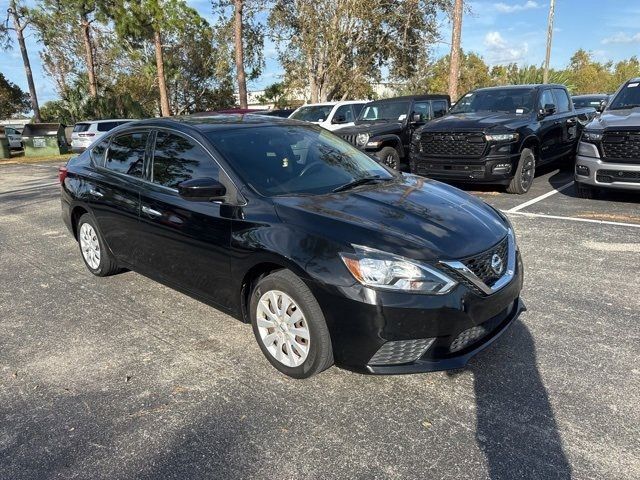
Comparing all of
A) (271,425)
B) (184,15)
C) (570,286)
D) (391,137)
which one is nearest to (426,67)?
(184,15)

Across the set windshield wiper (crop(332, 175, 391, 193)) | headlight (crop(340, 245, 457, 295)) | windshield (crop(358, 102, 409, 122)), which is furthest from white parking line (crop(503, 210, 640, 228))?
headlight (crop(340, 245, 457, 295))

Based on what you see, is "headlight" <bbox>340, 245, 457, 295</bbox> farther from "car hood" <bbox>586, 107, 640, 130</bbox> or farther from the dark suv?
the dark suv

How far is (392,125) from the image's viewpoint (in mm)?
10852

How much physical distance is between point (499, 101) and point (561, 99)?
1.76 m

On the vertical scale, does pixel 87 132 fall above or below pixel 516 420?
above

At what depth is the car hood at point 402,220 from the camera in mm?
2805

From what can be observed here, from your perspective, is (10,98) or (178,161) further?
(10,98)


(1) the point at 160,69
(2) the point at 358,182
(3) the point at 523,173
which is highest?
(1) the point at 160,69

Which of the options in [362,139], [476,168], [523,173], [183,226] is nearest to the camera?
[183,226]

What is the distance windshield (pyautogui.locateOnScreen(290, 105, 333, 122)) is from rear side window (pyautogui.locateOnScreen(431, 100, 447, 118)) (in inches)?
120

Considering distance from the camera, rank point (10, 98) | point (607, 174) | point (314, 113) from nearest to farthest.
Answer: point (607, 174)
point (314, 113)
point (10, 98)

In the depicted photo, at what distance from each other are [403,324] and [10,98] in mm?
53392

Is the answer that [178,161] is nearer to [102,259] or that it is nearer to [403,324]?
[102,259]

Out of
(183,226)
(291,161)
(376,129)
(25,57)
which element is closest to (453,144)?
(376,129)
